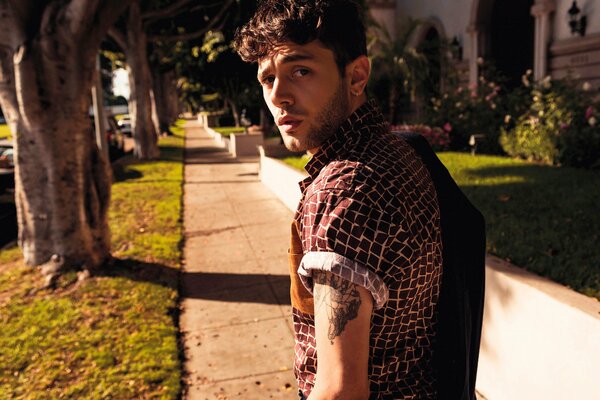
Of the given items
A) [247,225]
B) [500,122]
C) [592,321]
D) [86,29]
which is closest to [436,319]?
[592,321]

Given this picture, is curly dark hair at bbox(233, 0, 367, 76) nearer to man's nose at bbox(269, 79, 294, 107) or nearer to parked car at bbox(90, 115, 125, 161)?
man's nose at bbox(269, 79, 294, 107)

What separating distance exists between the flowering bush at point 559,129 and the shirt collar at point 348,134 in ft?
30.5

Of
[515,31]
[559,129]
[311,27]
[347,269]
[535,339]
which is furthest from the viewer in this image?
[515,31]

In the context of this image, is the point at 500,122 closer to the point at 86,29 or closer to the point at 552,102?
the point at 552,102

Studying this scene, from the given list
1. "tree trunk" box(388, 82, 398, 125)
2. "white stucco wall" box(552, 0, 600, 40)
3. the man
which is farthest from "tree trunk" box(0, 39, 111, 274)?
"tree trunk" box(388, 82, 398, 125)

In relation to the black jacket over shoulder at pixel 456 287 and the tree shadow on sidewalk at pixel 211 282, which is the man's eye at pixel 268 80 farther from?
the tree shadow on sidewalk at pixel 211 282

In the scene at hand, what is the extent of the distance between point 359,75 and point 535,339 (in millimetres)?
2429

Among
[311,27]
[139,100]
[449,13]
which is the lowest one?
[311,27]

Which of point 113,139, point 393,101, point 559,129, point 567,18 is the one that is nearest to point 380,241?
point 559,129

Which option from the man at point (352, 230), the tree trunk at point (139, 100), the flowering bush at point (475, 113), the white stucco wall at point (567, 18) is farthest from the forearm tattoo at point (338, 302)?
the tree trunk at point (139, 100)

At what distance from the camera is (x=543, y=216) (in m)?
5.95

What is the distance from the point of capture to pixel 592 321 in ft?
9.12

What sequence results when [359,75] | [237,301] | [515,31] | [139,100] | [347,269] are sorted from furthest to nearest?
[139,100]
[515,31]
[237,301]
[359,75]
[347,269]

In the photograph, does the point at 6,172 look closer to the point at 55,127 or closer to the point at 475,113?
→ the point at 55,127
